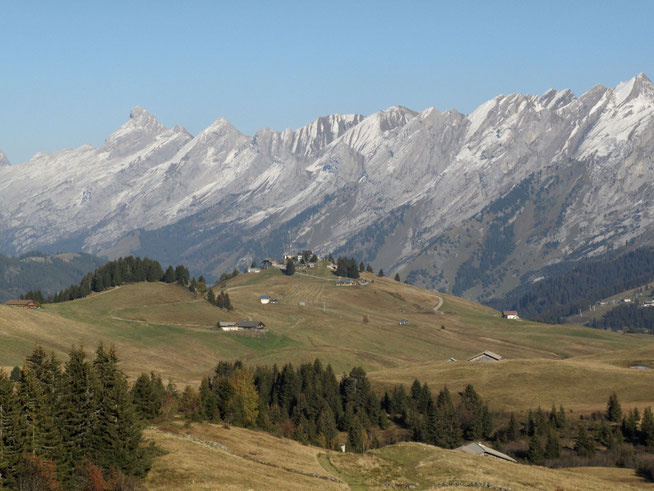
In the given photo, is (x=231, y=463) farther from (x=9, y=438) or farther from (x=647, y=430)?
(x=647, y=430)

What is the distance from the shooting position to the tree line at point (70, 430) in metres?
57.1

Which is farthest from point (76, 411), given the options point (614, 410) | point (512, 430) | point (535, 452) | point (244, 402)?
point (614, 410)

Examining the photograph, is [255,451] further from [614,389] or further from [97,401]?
[614,389]

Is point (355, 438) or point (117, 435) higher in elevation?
point (117, 435)

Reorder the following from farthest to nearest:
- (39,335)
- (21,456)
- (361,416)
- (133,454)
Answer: (39,335) < (361,416) < (133,454) < (21,456)

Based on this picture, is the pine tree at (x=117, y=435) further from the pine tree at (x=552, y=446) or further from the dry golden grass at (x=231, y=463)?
the pine tree at (x=552, y=446)

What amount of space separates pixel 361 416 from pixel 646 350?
93.5m

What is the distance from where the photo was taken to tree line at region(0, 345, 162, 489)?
57.1 meters

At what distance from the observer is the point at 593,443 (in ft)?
360

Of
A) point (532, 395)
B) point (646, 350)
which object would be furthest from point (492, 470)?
point (646, 350)

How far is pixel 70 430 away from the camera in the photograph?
63.3 metres

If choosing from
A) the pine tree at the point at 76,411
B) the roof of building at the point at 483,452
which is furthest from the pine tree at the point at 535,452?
the pine tree at the point at 76,411

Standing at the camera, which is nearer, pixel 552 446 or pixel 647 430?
pixel 552 446

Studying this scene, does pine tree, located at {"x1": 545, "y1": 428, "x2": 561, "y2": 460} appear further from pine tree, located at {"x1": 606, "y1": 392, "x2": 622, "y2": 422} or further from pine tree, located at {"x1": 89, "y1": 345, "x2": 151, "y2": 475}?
pine tree, located at {"x1": 89, "y1": 345, "x2": 151, "y2": 475}
